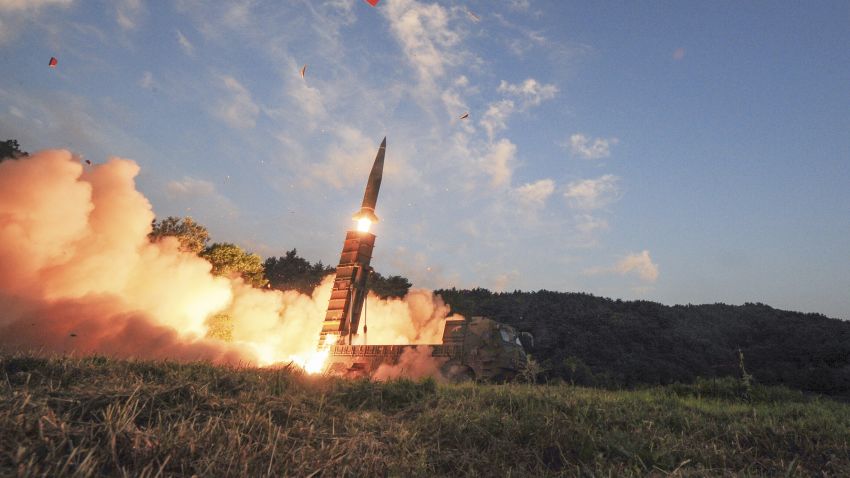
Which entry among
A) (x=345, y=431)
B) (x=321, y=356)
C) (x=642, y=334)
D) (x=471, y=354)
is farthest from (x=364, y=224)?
(x=642, y=334)

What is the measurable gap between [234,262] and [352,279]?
12746 millimetres

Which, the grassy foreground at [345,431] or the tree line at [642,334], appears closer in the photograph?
the grassy foreground at [345,431]

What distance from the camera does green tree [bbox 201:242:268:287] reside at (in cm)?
3438

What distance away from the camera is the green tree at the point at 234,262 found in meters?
34.4

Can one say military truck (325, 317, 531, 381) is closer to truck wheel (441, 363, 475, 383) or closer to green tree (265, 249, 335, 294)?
truck wheel (441, 363, 475, 383)

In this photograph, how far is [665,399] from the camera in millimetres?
12031

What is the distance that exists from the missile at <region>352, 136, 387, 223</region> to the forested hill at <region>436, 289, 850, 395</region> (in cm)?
1410

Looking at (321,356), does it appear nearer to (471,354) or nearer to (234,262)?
(471,354)

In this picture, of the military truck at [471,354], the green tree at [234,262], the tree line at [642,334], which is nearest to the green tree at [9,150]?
the tree line at [642,334]

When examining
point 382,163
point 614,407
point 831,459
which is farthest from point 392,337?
point 831,459

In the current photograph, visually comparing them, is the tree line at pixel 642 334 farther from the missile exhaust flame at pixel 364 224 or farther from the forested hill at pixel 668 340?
the missile exhaust flame at pixel 364 224

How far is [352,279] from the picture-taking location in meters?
27.3

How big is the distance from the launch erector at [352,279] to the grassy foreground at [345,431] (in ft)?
55.7

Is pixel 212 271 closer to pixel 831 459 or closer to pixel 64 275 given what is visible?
pixel 64 275
